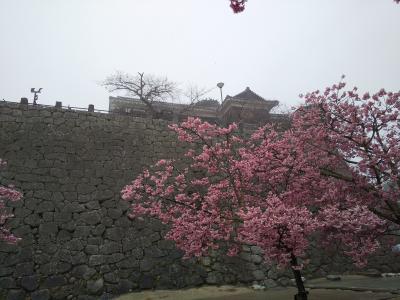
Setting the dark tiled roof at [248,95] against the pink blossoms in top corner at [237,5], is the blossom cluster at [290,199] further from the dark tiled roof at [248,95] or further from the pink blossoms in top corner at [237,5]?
Answer: the dark tiled roof at [248,95]

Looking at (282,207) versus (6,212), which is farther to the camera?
(6,212)

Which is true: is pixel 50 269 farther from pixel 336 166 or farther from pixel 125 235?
pixel 336 166

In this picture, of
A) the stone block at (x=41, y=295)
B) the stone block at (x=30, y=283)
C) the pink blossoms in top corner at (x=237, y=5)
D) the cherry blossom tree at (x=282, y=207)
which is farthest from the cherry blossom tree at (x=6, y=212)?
the pink blossoms in top corner at (x=237, y=5)

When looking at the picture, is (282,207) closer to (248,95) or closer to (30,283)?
(30,283)

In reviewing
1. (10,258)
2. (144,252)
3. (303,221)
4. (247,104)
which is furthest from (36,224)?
(247,104)

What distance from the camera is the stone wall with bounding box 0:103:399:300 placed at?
681cm

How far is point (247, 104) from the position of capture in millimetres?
17203

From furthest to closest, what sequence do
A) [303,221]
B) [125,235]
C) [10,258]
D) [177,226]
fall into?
1. [125,235]
2. [10,258]
3. [177,226]
4. [303,221]

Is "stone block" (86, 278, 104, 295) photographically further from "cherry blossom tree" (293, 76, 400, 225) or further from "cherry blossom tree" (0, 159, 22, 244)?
"cherry blossom tree" (293, 76, 400, 225)

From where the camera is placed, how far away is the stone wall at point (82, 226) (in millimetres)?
6812

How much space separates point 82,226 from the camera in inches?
292

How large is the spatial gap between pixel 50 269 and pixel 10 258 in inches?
31.5

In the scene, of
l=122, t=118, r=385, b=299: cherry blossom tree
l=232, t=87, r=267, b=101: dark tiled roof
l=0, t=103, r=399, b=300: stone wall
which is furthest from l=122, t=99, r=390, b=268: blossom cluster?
l=232, t=87, r=267, b=101: dark tiled roof

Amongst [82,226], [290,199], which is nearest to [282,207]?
[290,199]
